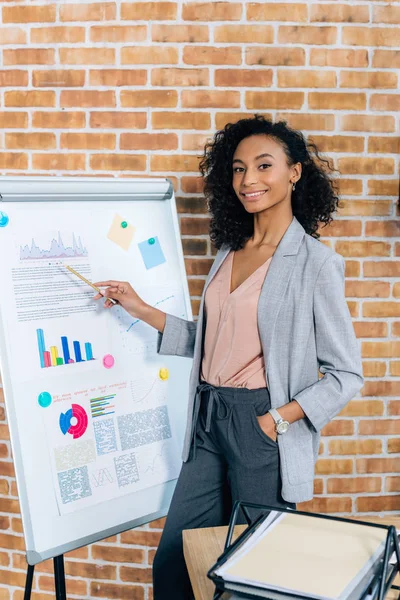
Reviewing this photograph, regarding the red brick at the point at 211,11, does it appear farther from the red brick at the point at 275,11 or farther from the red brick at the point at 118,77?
the red brick at the point at 118,77

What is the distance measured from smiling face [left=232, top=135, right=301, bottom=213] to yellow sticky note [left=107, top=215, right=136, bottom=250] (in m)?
0.39

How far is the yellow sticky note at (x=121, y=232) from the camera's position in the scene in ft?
6.29

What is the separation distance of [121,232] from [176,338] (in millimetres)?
394

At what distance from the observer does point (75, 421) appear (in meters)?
1.74

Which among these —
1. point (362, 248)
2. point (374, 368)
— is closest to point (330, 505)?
point (374, 368)

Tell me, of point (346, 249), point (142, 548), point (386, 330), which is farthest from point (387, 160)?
point (142, 548)

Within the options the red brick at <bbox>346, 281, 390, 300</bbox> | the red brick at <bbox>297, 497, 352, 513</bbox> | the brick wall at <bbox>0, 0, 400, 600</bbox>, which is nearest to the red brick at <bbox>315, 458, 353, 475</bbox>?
the brick wall at <bbox>0, 0, 400, 600</bbox>

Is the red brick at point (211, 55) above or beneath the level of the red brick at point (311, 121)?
above

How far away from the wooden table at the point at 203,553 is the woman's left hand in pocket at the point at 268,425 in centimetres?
36

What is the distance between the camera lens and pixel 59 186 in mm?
1789

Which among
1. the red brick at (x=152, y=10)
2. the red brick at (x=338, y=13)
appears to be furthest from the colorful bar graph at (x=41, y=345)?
the red brick at (x=338, y=13)

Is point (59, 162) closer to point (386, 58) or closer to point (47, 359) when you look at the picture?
point (47, 359)

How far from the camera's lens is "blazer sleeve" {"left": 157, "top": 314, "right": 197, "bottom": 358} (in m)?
1.89

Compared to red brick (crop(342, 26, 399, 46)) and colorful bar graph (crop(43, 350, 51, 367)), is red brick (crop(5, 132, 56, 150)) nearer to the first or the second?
colorful bar graph (crop(43, 350, 51, 367))
